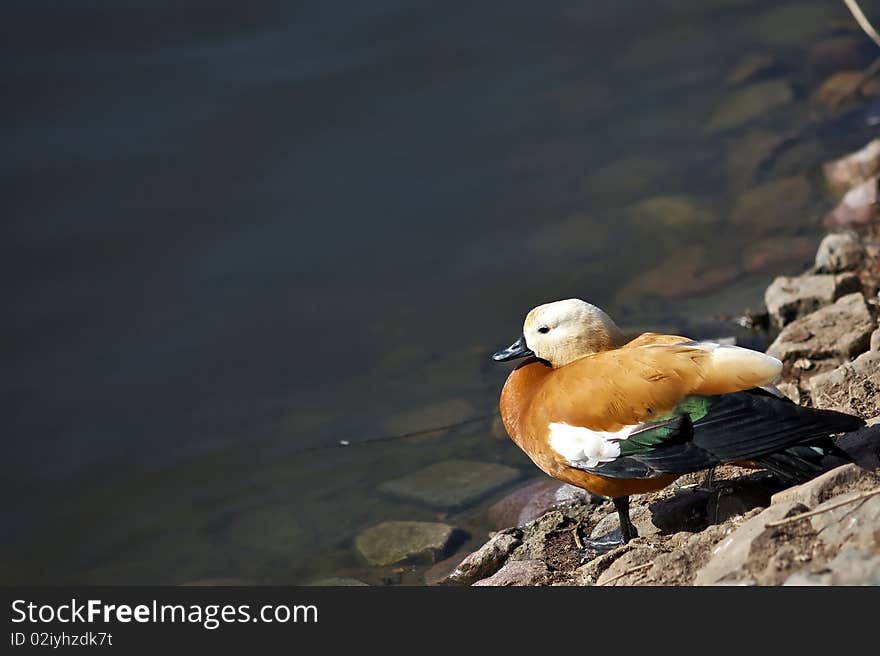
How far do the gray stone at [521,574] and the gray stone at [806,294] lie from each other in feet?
9.22

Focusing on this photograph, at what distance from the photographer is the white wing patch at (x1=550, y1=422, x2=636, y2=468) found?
449cm

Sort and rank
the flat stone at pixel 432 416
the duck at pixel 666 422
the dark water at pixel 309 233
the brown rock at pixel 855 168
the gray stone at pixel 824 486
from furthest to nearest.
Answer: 1. the brown rock at pixel 855 168
2. the flat stone at pixel 432 416
3. the dark water at pixel 309 233
4. the duck at pixel 666 422
5. the gray stone at pixel 824 486

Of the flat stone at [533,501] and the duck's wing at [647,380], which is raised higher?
the duck's wing at [647,380]

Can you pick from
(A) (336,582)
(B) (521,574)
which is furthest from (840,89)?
(B) (521,574)

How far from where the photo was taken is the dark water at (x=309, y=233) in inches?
278

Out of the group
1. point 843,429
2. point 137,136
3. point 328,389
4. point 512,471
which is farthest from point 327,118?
point 843,429

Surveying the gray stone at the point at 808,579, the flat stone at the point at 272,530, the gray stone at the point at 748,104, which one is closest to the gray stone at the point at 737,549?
the gray stone at the point at 808,579

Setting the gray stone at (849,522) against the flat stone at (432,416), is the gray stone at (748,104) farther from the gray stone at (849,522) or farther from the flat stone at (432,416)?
the gray stone at (849,522)

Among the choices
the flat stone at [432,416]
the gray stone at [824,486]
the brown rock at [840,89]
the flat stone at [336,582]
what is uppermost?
the brown rock at [840,89]

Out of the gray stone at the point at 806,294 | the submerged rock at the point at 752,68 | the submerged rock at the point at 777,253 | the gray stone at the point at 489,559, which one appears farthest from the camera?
the submerged rock at the point at 752,68

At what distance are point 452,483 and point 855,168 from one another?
4609 mm

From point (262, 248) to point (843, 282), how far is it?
451 cm

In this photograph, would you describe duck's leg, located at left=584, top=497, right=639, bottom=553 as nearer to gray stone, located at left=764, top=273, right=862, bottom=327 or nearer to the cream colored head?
the cream colored head

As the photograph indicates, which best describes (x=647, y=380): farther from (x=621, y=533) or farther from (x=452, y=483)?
(x=452, y=483)
